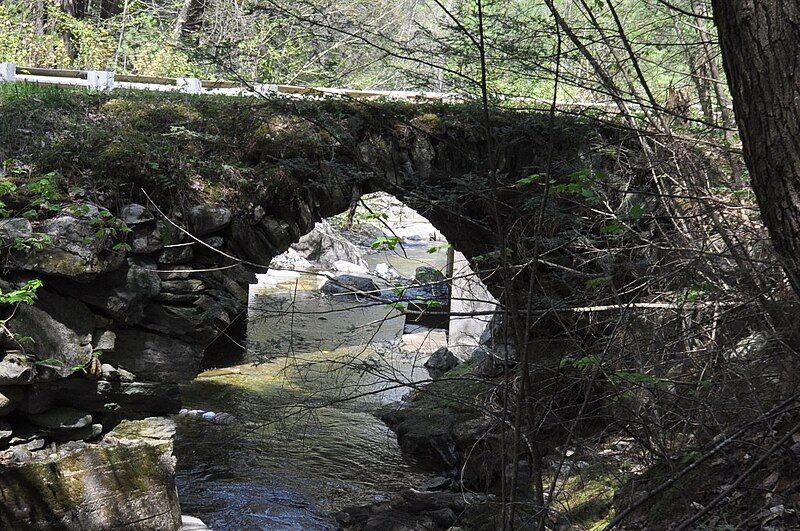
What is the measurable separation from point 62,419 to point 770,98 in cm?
488

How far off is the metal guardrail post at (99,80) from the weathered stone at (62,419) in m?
3.25

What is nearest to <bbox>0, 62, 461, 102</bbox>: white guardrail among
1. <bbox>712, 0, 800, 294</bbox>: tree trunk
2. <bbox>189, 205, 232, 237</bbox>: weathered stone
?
<bbox>189, 205, 232, 237</bbox>: weathered stone

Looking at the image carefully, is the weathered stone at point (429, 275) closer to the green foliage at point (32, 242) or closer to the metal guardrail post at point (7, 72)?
the green foliage at point (32, 242)

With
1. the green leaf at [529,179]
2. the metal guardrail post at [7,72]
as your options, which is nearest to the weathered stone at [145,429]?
the green leaf at [529,179]

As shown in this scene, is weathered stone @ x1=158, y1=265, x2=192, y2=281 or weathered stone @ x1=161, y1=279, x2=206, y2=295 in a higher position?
weathered stone @ x1=158, y1=265, x2=192, y2=281

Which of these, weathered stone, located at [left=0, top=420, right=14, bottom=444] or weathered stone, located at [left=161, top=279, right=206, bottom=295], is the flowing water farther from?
weathered stone, located at [left=0, top=420, right=14, bottom=444]

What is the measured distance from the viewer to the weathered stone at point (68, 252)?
4.92 metres

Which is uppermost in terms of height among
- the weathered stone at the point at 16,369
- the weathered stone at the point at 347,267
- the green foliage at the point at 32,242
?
the green foliage at the point at 32,242

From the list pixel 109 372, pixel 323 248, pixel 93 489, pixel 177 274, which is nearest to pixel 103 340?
pixel 109 372

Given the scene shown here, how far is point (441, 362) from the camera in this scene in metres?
10.5

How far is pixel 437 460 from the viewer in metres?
7.28

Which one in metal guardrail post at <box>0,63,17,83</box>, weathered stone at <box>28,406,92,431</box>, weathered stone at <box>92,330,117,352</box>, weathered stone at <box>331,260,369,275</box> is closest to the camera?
weathered stone at <box>28,406,92,431</box>

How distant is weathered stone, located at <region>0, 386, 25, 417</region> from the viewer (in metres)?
4.79

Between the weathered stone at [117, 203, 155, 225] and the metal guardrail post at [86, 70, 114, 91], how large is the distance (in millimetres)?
2192
